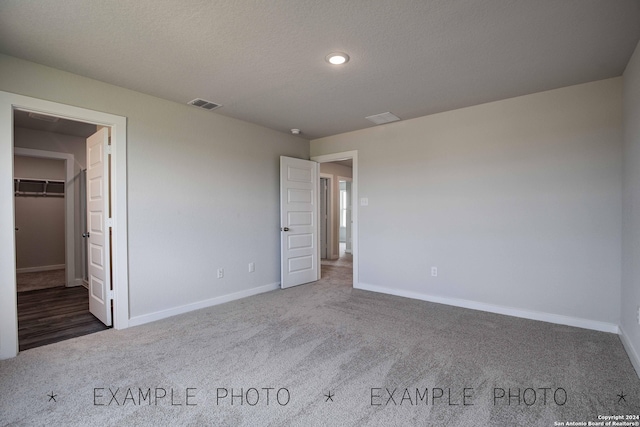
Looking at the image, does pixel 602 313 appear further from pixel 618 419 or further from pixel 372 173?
pixel 372 173

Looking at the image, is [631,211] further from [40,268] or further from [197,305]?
[40,268]

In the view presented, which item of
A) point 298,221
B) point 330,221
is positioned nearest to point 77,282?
point 298,221

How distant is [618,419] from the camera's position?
176 cm

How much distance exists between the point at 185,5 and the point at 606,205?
12.8 feet

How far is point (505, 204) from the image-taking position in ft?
11.7

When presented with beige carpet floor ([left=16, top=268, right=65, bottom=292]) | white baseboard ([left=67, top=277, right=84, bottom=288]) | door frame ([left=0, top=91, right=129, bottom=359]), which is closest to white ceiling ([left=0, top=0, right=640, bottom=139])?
door frame ([left=0, top=91, right=129, bottom=359])

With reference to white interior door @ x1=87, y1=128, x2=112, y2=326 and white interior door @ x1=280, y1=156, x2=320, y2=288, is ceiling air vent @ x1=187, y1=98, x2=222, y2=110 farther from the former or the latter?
white interior door @ x1=280, y1=156, x2=320, y2=288

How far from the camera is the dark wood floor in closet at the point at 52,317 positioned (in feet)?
9.84

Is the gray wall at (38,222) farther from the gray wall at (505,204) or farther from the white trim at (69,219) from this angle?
the gray wall at (505,204)

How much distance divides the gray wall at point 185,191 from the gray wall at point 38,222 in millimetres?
4342

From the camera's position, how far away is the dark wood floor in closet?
3000 mm

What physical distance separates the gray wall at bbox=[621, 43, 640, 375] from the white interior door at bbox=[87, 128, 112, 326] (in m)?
4.57

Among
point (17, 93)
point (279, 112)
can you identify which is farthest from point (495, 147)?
point (17, 93)

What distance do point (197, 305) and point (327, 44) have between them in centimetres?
315
